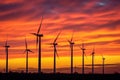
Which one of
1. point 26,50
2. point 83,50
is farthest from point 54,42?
point 83,50

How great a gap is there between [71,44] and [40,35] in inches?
1622

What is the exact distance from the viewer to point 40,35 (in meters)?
116

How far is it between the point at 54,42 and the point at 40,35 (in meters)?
25.2

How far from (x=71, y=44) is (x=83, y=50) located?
2389 cm

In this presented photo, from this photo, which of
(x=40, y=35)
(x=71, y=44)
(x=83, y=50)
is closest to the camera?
(x=40, y=35)

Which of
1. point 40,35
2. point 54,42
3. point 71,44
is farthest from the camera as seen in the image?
point 71,44

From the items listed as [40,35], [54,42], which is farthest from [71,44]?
[40,35]

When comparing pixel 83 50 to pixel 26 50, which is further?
pixel 83 50

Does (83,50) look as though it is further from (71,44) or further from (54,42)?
(54,42)

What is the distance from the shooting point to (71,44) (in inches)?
6132

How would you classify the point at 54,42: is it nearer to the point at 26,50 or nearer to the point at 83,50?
the point at 26,50

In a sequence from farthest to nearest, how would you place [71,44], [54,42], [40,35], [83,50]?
[83,50] → [71,44] → [54,42] → [40,35]

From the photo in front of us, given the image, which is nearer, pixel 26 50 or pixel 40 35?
pixel 40 35

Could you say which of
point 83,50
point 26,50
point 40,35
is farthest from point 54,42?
point 83,50
